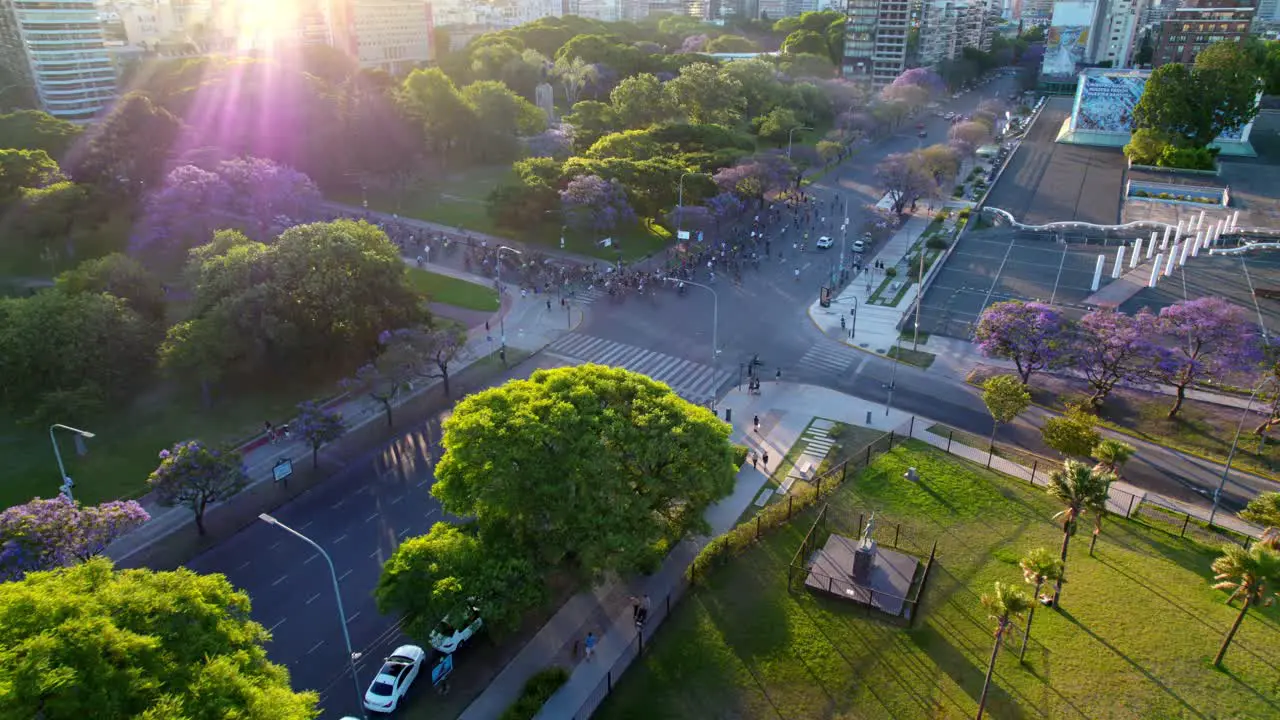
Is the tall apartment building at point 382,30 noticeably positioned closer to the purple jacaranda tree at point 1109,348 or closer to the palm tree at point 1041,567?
the purple jacaranda tree at point 1109,348

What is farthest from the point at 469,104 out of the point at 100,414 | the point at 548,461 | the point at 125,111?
the point at 548,461

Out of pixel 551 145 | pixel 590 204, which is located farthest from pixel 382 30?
pixel 590 204

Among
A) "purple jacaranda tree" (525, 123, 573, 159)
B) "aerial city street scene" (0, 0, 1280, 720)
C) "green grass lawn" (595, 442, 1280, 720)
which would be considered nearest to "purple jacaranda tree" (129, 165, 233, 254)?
"aerial city street scene" (0, 0, 1280, 720)

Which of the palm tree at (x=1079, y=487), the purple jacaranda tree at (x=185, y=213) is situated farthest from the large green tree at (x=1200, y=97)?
the purple jacaranda tree at (x=185, y=213)

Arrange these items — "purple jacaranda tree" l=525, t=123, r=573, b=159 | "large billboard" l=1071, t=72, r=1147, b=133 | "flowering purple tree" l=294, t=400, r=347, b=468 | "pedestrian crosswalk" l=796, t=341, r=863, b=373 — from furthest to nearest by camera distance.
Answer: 1. "large billboard" l=1071, t=72, r=1147, b=133
2. "purple jacaranda tree" l=525, t=123, r=573, b=159
3. "pedestrian crosswalk" l=796, t=341, r=863, b=373
4. "flowering purple tree" l=294, t=400, r=347, b=468

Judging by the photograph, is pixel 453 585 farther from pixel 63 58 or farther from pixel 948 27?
pixel 948 27

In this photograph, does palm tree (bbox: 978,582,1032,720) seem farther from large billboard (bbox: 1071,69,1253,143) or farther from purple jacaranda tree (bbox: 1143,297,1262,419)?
large billboard (bbox: 1071,69,1253,143)
